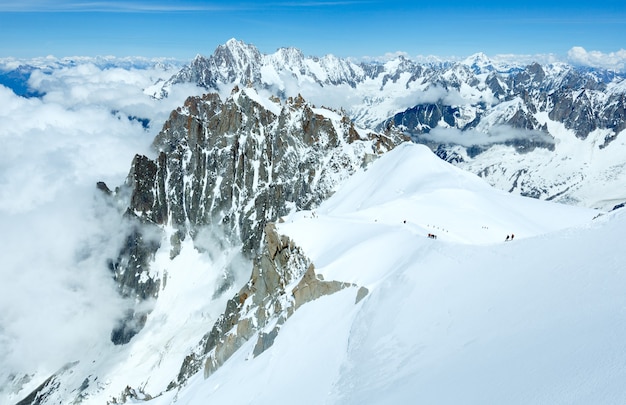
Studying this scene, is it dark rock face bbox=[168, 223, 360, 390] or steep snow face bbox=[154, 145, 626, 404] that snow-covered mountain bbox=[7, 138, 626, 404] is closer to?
steep snow face bbox=[154, 145, 626, 404]

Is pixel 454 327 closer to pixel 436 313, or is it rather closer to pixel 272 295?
pixel 436 313

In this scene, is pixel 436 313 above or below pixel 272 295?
above

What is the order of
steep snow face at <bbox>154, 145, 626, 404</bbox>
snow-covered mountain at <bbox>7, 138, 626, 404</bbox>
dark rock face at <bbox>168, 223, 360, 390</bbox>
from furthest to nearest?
dark rock face at <bbox>168, 223, 360, 390</bbox> < snow-covered mountain at <bbox>7, 138, 626, 404</bbox> < steep snow face at <bbox>154, 145, 626, 404</bbox>

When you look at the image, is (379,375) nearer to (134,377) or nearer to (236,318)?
(236,318)

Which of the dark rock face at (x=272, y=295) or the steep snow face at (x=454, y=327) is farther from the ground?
the steep snow face at (x=454, y=327)

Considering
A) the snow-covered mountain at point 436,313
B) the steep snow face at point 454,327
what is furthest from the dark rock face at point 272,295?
the steep snow face at point 454,327

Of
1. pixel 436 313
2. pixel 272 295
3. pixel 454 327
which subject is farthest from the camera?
pixel 272 295

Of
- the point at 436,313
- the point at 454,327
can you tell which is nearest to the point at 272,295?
the point at 436,313

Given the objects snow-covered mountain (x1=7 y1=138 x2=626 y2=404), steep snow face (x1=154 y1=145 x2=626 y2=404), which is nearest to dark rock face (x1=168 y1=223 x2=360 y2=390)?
snow-covered mountain (x1=7 y1=138 x2=626 y2=404)

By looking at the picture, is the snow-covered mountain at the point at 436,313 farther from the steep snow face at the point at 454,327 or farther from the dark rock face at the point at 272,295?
the dark rock face at the point at 272,295

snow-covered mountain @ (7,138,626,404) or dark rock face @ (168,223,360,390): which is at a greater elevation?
snow-covered mountain @ (7,138,626,404)
